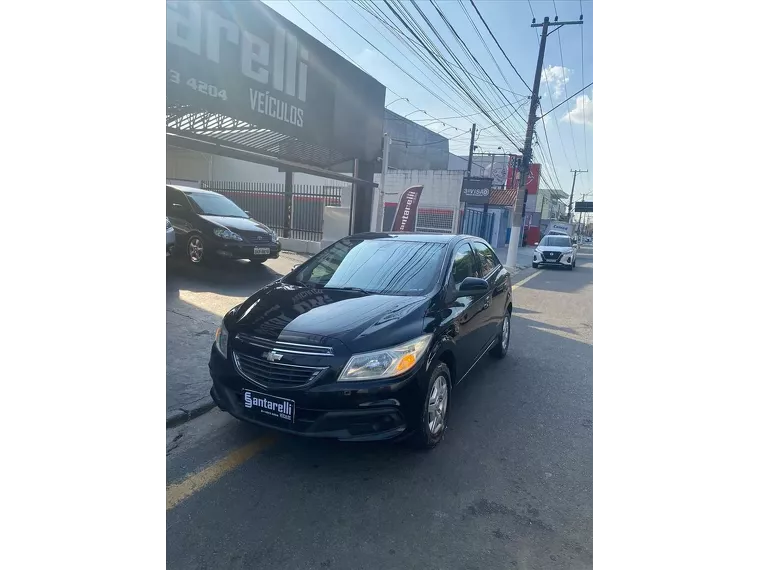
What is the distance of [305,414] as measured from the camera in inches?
105

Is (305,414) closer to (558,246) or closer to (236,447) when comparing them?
(236,447)

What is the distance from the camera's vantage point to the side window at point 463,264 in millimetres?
3959

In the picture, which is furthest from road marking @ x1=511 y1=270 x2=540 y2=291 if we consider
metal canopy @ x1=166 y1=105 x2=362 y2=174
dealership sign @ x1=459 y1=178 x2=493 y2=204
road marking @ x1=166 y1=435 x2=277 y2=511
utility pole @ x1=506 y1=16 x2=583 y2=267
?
road marking @ x1=166 y1=435 x2=277 y2=511

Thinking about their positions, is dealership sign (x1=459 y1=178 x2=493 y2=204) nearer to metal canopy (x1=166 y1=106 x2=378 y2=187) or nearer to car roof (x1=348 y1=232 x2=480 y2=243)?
Answer: metal canopy (x1=166 y1=106 x2=378 y2=187)

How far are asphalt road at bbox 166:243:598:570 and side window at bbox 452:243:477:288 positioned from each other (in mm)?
1173

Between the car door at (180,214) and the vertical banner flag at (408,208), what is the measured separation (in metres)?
6.70

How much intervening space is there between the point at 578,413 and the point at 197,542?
3.27 metres

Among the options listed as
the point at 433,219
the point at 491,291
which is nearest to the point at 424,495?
the point at 491,291

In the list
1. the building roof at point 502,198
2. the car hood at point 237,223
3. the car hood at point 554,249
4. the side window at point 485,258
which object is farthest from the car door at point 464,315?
the building roof at point 502,198

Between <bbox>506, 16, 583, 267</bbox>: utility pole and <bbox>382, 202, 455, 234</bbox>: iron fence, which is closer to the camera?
<bbox>506, 16, 583, 267</bbox>: utility pole

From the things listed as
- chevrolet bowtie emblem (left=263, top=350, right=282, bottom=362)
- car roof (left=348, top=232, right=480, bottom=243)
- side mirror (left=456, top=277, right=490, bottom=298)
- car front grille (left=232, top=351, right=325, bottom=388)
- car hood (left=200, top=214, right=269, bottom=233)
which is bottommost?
car front grille (left=232, top=351, right=325, bottom=388)

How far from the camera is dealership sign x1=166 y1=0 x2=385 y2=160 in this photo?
649 centimetres
